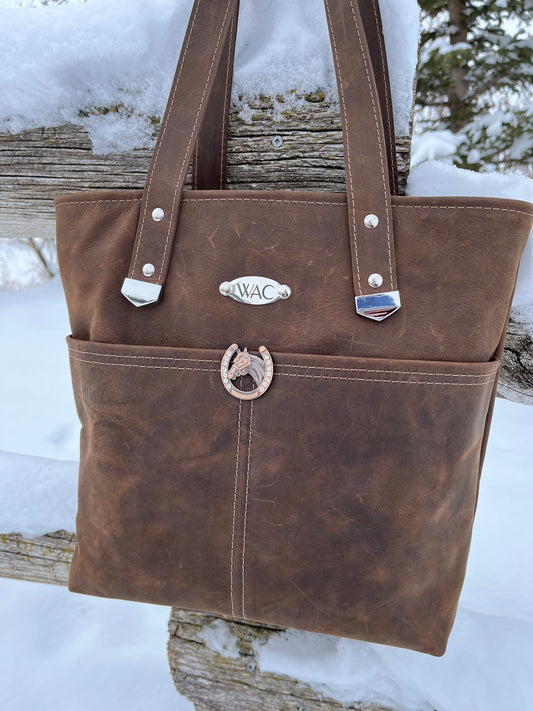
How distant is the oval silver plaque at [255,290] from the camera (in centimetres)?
84

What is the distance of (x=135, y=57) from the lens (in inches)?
37.8

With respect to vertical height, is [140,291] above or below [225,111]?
below

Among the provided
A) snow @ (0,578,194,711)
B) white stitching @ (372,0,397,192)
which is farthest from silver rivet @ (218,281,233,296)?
snow @ (0,578,194,711)

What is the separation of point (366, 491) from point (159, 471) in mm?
383

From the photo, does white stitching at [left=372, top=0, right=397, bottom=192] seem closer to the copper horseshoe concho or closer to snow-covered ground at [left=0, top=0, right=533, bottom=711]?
snow-covered ground at [left=0, top=0, right=533, bottom=711]

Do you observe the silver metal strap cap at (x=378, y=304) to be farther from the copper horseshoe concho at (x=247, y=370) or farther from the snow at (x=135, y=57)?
the snow at (x=135, y=57)

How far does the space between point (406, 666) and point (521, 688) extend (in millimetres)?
250

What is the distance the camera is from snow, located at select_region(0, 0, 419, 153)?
3.02ft

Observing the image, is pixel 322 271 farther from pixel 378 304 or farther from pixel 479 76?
pixel 479 76

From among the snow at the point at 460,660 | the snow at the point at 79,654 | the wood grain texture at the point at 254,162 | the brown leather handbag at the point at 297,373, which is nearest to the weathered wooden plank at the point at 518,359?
the wood grain texture at the point at 254,162

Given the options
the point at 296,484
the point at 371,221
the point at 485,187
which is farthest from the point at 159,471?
the point at 485,187

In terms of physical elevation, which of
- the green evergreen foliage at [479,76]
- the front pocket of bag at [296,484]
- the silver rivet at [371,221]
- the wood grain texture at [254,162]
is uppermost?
the green evergreen foliage at [479,76]

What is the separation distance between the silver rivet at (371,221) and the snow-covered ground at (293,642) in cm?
96

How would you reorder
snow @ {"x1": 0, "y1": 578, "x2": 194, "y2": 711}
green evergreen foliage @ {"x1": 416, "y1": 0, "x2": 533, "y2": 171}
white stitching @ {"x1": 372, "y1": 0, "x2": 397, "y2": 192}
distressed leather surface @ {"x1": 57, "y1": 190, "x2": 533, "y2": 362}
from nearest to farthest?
distressed leather surface @ {"x1": 57, "y1": 190, "x2": 533, "y2": 362} < white stitching @ {"x1": 372, "y1": 0, "x2": 397, "y2": 192} < snow @ {"x1": 0, "y1": 578, "x2": 194, "y2": 711} < green evergreen foliage @ {"x1": 416, "y1": 0, "x2": 533, "y2": 171}
